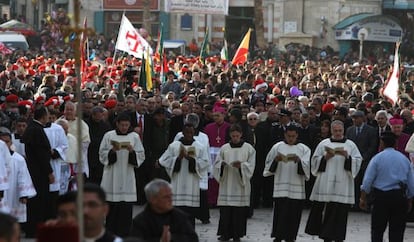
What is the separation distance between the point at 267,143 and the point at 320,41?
3430cm

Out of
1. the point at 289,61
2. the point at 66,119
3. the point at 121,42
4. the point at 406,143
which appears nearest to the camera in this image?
the point at 66,119

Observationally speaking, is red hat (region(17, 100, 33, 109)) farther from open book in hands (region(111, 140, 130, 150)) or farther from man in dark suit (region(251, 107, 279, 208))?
man in dark suit (region(251, 107, 279, 208))

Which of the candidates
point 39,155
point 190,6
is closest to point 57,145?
point 39,155

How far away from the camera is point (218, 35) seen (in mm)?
55500

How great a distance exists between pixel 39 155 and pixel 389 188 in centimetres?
424

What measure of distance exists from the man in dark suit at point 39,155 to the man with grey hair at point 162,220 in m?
5.96

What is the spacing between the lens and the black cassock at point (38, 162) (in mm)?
15516

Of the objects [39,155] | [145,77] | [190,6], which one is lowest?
[39,155]

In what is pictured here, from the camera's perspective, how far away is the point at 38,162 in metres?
15.7

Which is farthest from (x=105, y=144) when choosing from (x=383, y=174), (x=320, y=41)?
(x=320, y=41)

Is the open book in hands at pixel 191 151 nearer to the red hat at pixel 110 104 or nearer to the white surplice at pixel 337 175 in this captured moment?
the white surplice at pixel 337 175

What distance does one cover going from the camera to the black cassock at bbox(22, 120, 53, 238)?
50.9 feet

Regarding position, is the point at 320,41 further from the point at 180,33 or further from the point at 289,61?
the point at 289,61

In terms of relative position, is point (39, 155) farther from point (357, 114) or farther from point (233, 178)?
point (357, 114)
